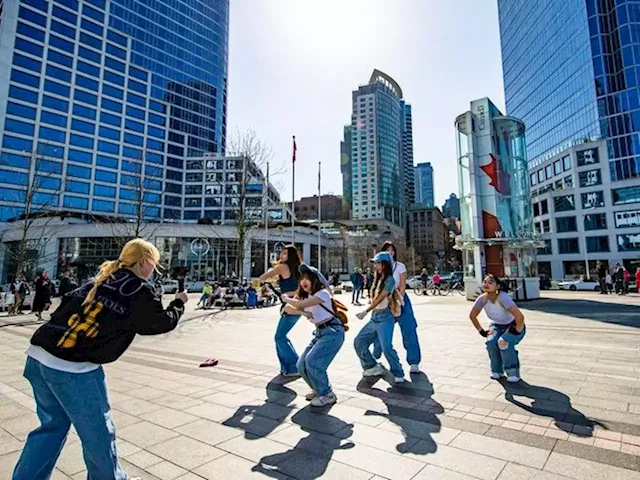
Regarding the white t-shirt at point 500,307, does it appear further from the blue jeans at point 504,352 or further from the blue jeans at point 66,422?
the blue jeans at point 66,422

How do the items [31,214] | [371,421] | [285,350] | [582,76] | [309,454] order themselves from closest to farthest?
1. [309,454]
2. [371,421]
3. [285,350]
4. [31,214]
5. [582,76]

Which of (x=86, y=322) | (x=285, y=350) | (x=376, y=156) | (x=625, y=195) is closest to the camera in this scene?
(x=86, y=322)

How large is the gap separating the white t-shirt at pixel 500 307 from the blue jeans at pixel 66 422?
4.71 m

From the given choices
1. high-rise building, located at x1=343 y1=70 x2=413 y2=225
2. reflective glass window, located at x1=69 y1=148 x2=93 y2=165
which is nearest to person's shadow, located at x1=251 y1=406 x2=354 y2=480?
reflective glass window, located at x1=69 y1=148 x2=93 y2=165

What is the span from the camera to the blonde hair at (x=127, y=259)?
86.7 inches

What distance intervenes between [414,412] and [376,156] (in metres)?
148

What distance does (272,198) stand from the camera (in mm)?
86375

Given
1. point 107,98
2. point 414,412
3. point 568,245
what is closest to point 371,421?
point 414,412

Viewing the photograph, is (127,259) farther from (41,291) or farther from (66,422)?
(41,291)

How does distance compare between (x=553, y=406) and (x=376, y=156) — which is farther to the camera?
(x=376, y=156)

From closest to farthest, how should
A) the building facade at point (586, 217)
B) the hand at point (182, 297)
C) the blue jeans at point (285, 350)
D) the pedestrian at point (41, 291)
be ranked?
the hand at point (182, 297), the blue jeans at point (285, 350), the pedestrian at point (41, 291), the building facade at point (586, 217)

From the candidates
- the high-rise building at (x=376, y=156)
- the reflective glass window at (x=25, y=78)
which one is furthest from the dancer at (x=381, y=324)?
the high-rise building at (x=376, y=156)

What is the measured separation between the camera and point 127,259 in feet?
7.63

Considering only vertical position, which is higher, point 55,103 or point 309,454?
point 55,103
